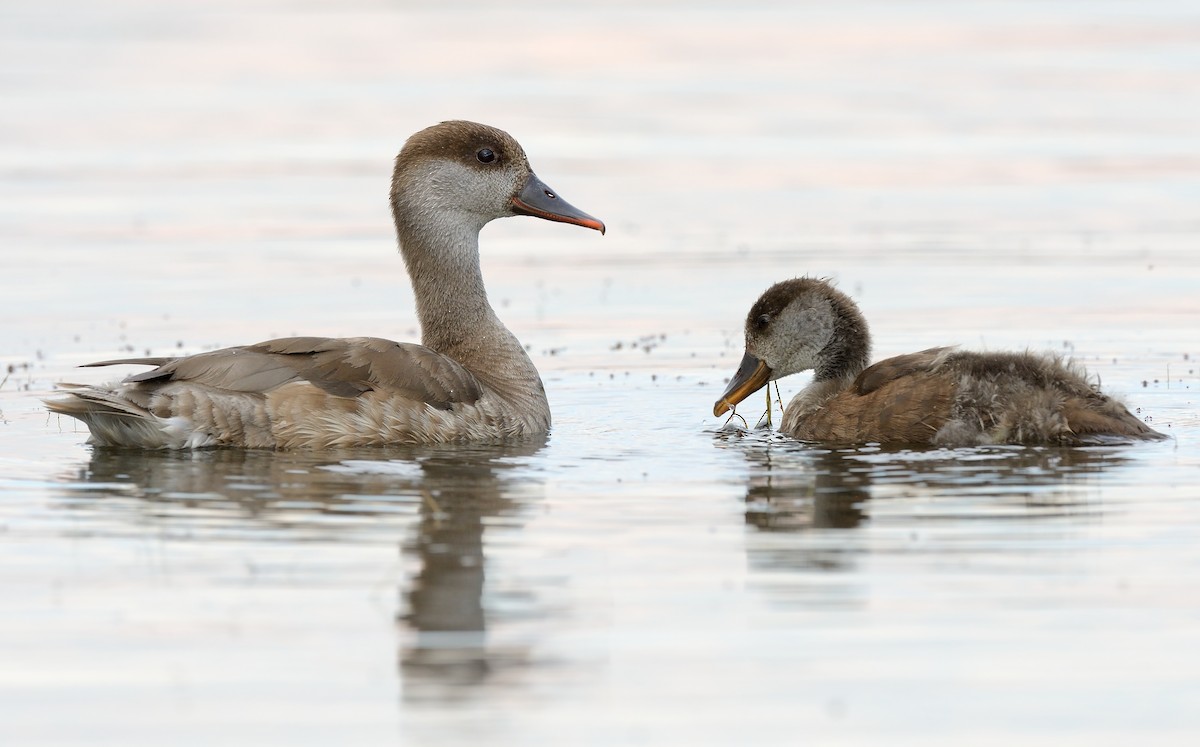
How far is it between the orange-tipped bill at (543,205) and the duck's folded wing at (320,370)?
1.93 metres

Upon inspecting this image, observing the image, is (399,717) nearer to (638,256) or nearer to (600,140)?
(638,256)

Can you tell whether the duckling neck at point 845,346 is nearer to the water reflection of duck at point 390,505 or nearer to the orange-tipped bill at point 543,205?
the water reflection of duck at point 390,505

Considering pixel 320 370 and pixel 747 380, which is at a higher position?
pixel 320 370

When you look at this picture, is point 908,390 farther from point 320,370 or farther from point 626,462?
point 320,370

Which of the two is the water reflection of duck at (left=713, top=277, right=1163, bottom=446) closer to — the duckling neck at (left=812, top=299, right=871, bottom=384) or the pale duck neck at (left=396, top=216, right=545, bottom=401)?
the duckling neck at (left=812, top=299, right=871, bottom=384)

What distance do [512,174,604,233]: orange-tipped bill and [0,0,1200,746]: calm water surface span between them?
1175 millimetres

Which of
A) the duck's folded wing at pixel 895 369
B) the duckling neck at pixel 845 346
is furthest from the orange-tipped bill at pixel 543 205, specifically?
the duck's folded wing at pixel 895 369

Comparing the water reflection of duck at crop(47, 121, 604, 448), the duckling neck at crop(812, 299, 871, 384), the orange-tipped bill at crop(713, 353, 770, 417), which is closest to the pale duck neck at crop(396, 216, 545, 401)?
the water reflection of duck at crop(47, 121, 604, 448)

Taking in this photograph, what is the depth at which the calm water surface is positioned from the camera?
664 cm

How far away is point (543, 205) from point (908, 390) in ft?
10.5

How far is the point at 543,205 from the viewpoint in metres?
13.3

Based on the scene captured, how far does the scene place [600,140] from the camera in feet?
80.2

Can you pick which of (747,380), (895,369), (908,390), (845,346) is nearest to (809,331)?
(845,346)

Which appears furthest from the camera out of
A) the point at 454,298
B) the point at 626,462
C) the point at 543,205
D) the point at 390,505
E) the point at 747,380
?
the point at 543,205
